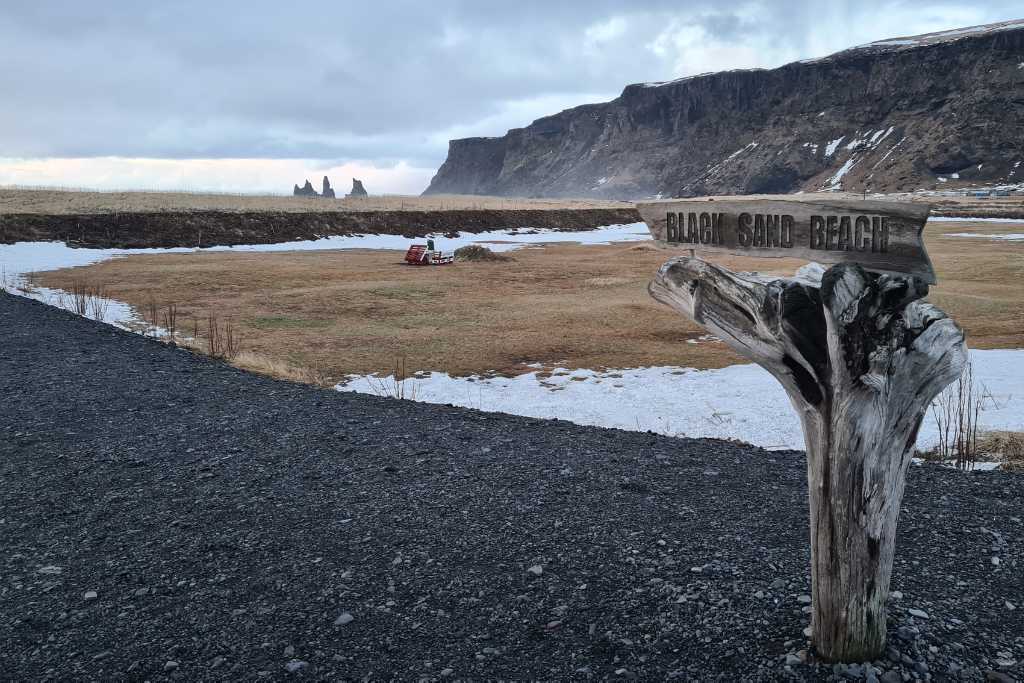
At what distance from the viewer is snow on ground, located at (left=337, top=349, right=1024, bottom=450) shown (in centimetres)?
1021

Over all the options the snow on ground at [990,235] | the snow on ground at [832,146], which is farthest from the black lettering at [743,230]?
the snow on ground at [832,146]

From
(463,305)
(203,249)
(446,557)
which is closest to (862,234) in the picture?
(446,557)

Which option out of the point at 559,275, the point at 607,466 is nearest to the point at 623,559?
the point at 607,466

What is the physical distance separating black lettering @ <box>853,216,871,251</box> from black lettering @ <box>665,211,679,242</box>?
3.44ft

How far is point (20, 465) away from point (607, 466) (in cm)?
585

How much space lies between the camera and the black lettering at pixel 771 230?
3.69 meters

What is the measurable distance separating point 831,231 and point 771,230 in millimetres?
333

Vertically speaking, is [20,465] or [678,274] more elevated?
[678,274]

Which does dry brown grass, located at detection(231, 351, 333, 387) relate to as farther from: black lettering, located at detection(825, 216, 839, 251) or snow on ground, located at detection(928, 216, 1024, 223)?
snow on ground, located at detection(928, 216, 1024, 223)

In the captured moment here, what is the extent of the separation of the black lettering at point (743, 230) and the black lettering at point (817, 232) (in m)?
0.35

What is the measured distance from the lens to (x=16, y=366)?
1150cm

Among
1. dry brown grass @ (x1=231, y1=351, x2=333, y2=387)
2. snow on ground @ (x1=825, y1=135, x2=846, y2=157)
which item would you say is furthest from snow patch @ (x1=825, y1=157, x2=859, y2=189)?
dry brown grass @ (x1=231, y1=351, x2=333, y2=387)

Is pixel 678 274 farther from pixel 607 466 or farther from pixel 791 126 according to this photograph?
pixel 791 126

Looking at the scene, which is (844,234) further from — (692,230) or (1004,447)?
(1004,447)
